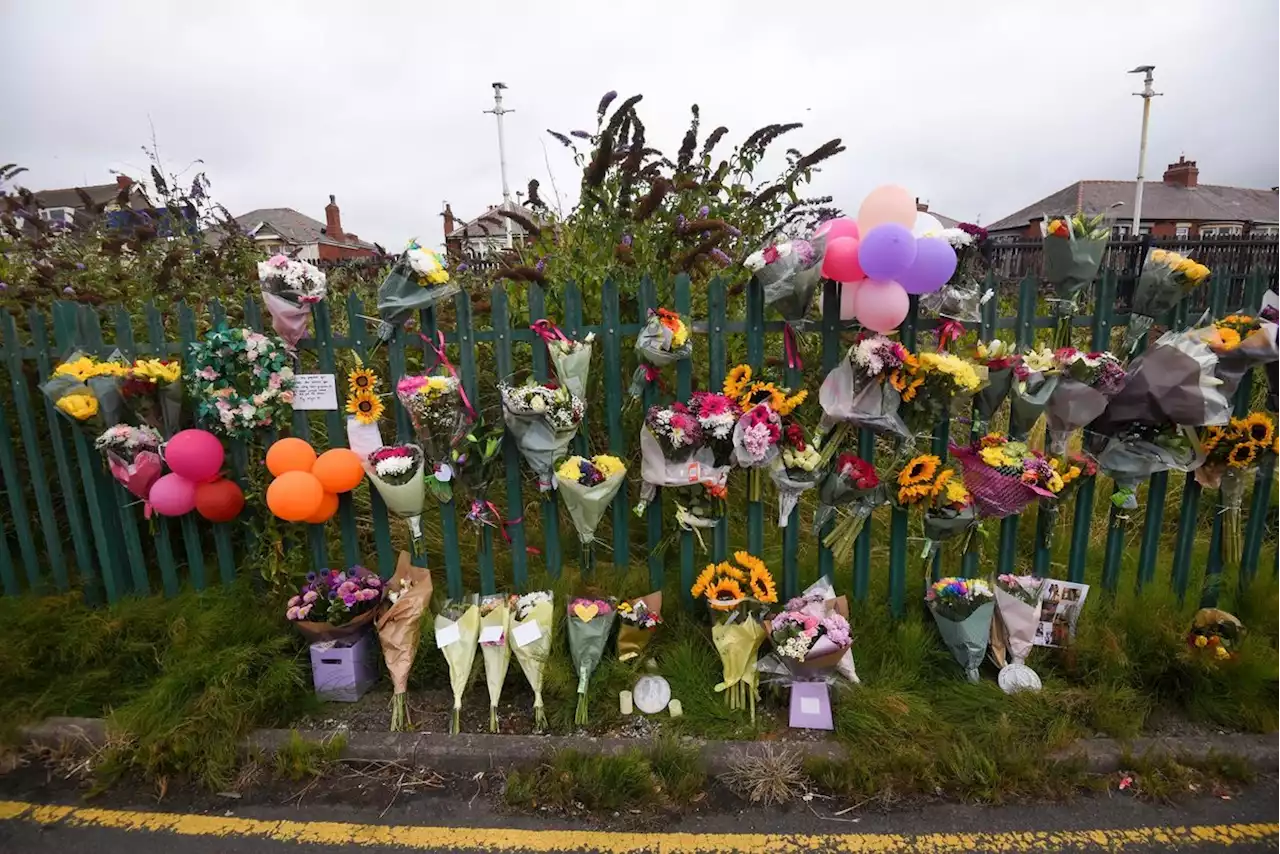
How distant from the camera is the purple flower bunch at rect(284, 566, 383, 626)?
305 centimetres

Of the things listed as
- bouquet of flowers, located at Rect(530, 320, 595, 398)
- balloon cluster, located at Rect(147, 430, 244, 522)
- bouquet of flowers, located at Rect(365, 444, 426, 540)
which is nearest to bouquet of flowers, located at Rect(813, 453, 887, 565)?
bouquet of flowers, located at Rect(530, 320, 595, 398)

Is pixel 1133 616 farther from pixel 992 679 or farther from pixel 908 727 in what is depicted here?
pixel 908 727

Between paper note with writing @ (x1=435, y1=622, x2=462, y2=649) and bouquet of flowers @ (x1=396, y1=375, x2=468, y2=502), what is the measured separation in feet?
1.92

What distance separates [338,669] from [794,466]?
7.28 ft

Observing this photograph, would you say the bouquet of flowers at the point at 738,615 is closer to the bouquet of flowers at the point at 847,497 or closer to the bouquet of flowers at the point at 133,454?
the bouquet of flowers at the point at 847,497

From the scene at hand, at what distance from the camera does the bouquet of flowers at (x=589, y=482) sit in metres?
3.07

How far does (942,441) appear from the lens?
314cm

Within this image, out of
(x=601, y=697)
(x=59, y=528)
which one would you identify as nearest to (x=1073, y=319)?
(x=601, y=697)

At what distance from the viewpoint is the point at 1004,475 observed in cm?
296

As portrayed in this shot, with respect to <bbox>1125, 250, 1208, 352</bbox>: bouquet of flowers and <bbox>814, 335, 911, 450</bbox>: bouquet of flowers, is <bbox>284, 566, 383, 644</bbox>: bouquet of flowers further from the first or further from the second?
<bbox>1125, 250, 1208, 352</bbox>: bouquet of flowers

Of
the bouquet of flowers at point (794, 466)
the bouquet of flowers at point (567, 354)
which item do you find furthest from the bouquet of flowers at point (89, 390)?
the bouquet of flowers at point (794, 466)

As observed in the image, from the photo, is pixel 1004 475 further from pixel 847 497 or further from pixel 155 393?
pixel 155 393

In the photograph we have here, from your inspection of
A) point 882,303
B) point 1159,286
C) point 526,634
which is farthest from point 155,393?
point 1159,286

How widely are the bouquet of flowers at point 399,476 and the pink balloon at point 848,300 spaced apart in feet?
6.60
